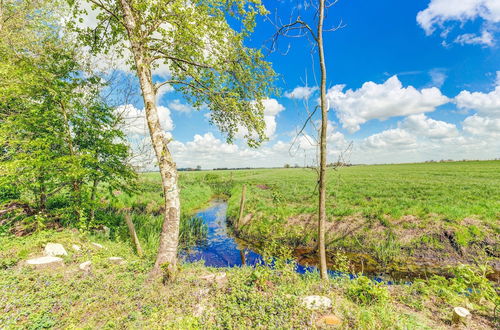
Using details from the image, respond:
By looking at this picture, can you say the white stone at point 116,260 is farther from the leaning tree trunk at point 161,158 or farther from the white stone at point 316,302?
the white stone at point 316,302

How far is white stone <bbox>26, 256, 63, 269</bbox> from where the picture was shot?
17.5ft

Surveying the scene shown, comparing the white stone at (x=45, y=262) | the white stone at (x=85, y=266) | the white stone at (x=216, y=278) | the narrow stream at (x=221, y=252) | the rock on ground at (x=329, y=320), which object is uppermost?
the white stone at (x=45, y=262)

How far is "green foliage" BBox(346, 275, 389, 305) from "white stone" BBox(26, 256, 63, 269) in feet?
25.0

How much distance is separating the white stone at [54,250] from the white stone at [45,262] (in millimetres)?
268

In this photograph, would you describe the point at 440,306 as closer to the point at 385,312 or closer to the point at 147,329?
the point at 385,312

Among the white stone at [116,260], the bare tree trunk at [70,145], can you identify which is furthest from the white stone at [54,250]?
the bare tree trunk at [70,145]

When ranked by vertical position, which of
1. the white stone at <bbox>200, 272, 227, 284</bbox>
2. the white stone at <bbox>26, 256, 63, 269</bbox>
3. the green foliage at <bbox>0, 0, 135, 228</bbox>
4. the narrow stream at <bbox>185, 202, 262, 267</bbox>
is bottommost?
the narrow stream at <bbox>185, 202, 262, 267</bbox>

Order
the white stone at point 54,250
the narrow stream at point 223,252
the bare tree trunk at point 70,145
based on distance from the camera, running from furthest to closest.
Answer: the narrow stream at point 223,252 → the bare tree trunk at point 70,145 → the white stone at point 54,250

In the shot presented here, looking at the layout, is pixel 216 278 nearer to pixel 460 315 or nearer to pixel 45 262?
pixel 45 262

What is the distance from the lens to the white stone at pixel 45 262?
534 centimetres

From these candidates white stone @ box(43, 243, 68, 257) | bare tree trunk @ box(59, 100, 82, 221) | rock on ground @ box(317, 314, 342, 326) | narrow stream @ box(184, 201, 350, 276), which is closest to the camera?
rock on ground @ box(317, 314, 342, 326)

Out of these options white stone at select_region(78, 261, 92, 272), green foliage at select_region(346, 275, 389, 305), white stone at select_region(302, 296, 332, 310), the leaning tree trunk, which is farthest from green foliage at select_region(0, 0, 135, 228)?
green foliage at select_region(346, 275, 389, 305)

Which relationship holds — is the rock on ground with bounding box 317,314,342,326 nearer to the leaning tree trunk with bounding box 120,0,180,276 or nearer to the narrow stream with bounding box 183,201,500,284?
the narrow stream with bounding box 183,201,500,284

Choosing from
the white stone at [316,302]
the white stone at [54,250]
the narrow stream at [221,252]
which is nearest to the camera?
the white stone at [316,302]
